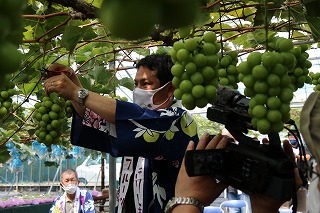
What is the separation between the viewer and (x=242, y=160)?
29.5 inches

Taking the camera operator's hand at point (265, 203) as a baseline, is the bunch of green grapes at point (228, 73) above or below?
above

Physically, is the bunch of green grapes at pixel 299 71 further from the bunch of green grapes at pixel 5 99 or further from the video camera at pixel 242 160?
the bunch of green grapes at pixel 5 99

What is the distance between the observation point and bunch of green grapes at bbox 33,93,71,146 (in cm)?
147

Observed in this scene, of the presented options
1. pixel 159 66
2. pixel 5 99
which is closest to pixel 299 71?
pixel 159 66

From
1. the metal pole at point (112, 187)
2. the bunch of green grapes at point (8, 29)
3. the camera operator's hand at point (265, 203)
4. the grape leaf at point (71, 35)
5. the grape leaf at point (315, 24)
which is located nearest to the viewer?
the bunch of green grapes at point (8, 29)

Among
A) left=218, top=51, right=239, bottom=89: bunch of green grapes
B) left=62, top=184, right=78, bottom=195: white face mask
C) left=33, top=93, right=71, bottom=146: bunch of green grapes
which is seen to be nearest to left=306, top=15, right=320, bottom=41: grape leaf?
left=218, top=51, right=239, bottom=89: bunch of green grapes

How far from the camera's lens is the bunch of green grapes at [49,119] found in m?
1.47

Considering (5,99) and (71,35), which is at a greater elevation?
(71,35)

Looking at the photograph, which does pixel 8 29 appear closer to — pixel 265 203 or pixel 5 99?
pixel 265 203

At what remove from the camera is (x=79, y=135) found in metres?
1.48

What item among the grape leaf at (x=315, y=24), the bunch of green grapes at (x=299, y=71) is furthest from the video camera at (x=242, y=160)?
the grape leaf at (x=315, y=24)

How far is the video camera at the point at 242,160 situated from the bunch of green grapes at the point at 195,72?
0.13 ft

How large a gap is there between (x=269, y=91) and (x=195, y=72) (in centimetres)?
15

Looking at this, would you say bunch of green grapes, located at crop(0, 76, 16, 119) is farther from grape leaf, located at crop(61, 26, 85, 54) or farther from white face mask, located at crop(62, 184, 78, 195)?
white face mask, located at crop(62, 184, 78, 195)
